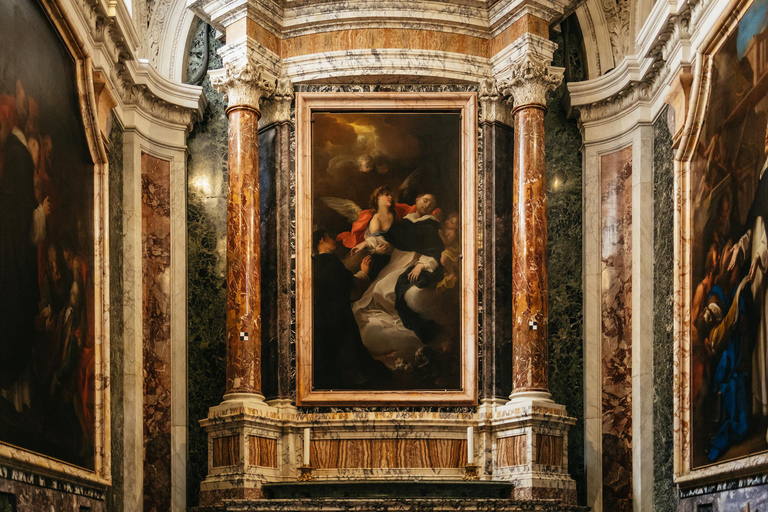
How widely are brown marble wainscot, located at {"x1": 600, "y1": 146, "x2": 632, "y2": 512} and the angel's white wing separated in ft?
12.4

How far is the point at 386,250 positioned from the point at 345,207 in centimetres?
90

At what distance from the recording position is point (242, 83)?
17.0 metres

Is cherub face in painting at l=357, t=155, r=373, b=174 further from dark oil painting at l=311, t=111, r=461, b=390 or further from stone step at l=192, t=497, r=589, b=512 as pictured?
stone step at l=192, t=497, r=589, b=512

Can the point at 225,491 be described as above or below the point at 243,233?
below

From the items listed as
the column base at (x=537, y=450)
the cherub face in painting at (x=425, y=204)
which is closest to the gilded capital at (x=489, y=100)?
the cherub face in painting at (x=425, y=204)

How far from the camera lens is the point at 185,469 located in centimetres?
1720

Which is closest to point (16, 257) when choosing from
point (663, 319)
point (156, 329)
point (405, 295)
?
point (156, 329)

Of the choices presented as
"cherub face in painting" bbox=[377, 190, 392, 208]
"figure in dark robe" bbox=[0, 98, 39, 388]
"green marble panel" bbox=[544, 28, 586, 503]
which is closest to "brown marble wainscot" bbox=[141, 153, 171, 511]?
"cherub face in painting" bbox=[377, 190, 392, 208]

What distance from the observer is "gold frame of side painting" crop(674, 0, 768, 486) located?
38.9 ft

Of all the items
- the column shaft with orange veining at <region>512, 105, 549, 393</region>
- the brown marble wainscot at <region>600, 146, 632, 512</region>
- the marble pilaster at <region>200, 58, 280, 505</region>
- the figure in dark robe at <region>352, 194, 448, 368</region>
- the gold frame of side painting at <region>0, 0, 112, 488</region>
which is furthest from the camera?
the figure in dark robe at <region>352, 194, 448, 368</region>

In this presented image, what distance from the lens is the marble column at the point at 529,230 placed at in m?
16.2

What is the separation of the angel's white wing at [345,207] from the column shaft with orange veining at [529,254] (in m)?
2.35

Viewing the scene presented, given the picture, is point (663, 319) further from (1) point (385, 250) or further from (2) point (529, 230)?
(1) point (385, 250)

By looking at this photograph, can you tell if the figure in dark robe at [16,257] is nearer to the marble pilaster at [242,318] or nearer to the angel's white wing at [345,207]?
the marble pilaster at [242,318]
